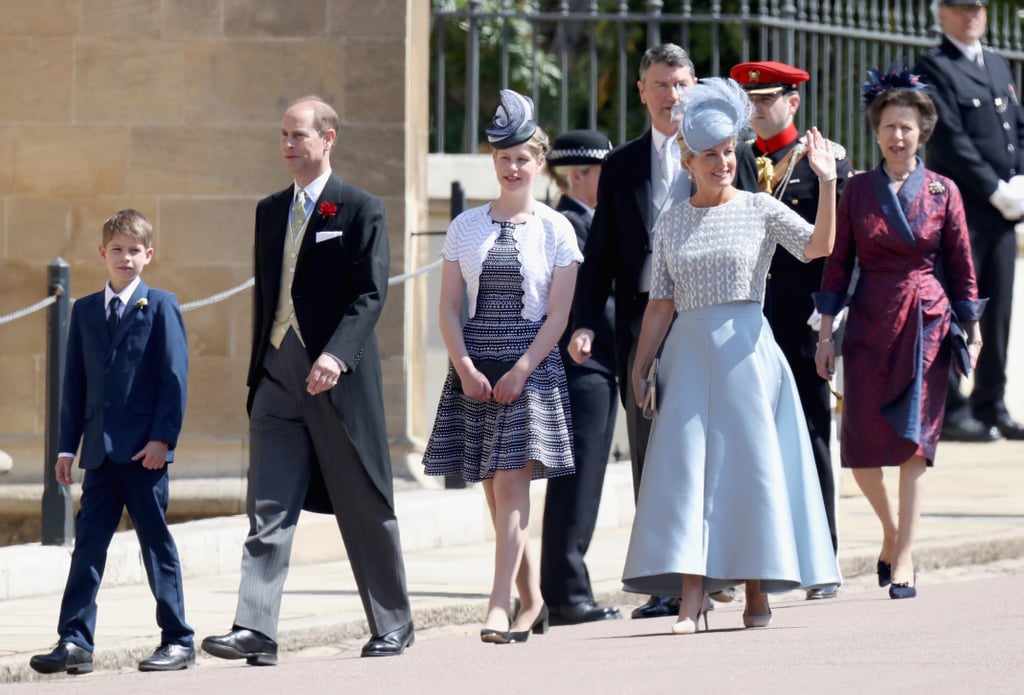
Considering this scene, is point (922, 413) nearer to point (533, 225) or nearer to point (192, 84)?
point (533, 225)

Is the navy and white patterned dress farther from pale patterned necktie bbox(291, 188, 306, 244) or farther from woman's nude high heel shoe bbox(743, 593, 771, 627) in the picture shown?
woman's nude high heel shoe bbox(743, 593, 771, 627)

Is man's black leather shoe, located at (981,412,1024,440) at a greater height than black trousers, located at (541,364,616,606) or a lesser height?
greater

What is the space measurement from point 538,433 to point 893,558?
5.59ft

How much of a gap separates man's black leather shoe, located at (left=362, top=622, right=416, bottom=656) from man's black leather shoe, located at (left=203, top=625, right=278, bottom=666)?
0.98ft

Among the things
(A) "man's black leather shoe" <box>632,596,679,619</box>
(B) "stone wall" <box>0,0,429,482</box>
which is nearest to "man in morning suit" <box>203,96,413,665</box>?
(A) "man's black leather shoe" <box>632,596,679,619</box>

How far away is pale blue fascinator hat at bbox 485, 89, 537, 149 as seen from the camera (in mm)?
7812

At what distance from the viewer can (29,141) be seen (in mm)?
11672

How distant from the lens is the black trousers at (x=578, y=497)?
839 cm

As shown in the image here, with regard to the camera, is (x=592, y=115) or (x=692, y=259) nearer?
(x=692, y=259)

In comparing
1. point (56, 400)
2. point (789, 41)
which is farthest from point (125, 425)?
point (789, 41)

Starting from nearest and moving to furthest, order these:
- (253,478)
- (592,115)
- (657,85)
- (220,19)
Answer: (253,478)
(657,85)
(220,19)
(592,115)

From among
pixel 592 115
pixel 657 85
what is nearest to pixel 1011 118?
pixel 592 115

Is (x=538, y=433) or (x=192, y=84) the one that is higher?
(x=192, y=84)

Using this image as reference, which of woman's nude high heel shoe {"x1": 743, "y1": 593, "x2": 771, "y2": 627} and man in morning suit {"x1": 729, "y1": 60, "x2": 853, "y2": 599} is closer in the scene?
woman's nude high heel shoe {"x1": 743, "y1": 593, "x2": 771, "y2": 627}
